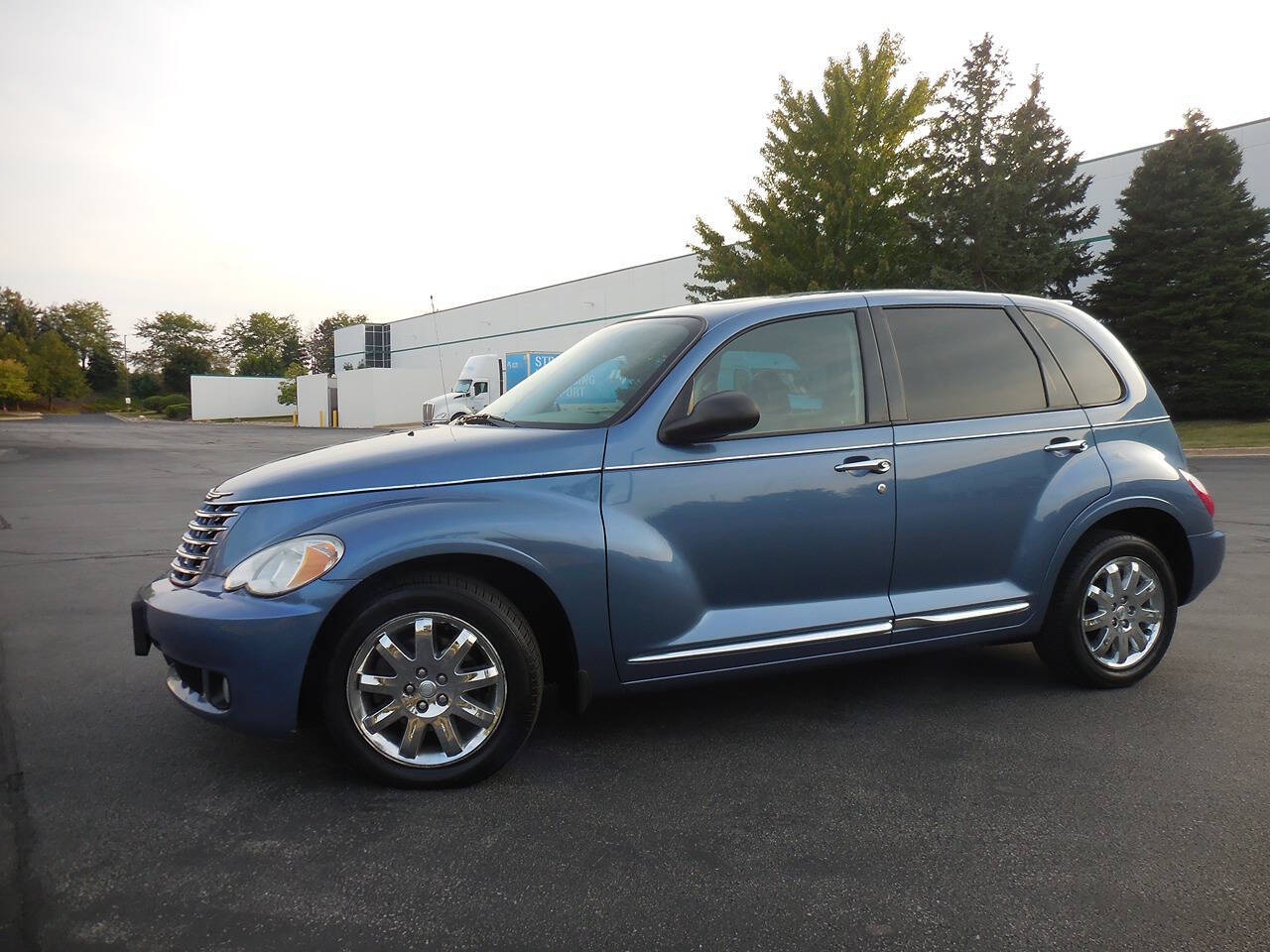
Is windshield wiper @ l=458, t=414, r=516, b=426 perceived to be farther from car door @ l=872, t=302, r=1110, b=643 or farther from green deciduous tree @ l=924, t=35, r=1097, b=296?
green deciduous tree @ l=924, t=35, r=1097, b=296

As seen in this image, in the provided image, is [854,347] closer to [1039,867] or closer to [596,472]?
[596,472]

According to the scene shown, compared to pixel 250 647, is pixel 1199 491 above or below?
above

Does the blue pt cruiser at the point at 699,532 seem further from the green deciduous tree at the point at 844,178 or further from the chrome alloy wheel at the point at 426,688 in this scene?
the green deciduous tree at the point at 844,178

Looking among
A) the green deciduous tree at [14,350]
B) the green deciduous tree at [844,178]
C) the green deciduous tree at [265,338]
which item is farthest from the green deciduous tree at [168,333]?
the green deciduous tree at [844,178]

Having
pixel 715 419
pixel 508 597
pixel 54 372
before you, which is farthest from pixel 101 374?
pixel 715 419

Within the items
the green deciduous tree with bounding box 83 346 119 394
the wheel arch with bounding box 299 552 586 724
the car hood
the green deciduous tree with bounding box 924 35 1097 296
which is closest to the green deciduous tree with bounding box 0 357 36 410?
the green deciduous tree with bounding box 83 346 119 394

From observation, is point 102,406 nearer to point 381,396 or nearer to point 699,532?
point 381,396

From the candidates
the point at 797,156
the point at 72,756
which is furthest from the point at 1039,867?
the point at 797,156

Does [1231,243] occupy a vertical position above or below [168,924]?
above

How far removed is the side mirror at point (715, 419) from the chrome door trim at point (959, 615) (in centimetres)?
112

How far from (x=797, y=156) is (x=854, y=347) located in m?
21.5

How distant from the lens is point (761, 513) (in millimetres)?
3713

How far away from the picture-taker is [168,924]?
2484 mm

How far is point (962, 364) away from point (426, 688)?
2.71m
